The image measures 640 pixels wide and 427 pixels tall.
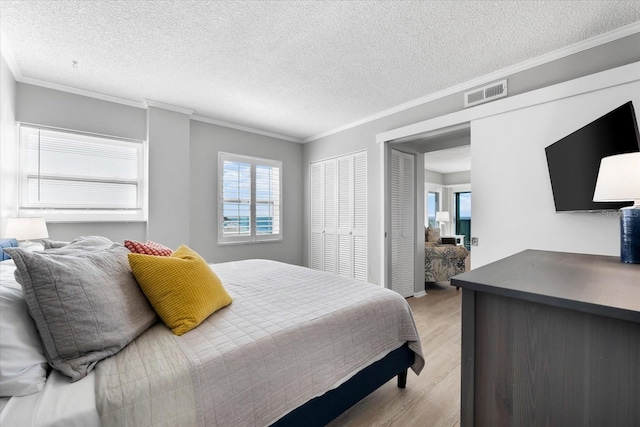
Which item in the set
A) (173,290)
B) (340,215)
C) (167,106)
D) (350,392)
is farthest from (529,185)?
(167,106)

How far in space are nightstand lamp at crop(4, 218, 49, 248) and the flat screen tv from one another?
436 centimetres

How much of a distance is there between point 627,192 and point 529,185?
1392 millimetres

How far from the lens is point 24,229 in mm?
2357

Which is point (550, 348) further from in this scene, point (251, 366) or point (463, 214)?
point (463, 214)

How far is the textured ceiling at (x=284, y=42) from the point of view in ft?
6.20

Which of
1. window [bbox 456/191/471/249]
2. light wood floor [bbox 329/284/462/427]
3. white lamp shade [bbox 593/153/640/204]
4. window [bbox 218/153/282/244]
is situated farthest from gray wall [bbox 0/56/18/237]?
window [bbox 456/191/471/249]

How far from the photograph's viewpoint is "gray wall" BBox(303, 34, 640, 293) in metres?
2.13

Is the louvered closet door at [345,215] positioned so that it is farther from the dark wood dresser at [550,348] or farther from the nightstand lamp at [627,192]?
the dark wood dresser at [550,348]

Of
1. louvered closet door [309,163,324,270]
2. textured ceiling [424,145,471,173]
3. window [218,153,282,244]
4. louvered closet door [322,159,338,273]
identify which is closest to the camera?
window [218,153,282,244]

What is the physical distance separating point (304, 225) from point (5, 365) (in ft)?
14.5

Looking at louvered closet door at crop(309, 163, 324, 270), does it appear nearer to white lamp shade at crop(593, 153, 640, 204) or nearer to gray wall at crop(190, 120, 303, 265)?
gray wall at crop(190, 120, 303, 265)

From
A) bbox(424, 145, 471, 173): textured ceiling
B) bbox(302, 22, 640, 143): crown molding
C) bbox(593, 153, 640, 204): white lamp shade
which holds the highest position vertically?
bbox(424, 145, 471, 173): textured ceiling

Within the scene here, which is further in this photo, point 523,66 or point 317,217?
point 317,217

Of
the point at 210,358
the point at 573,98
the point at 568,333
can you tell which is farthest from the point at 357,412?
the point at 573,98
